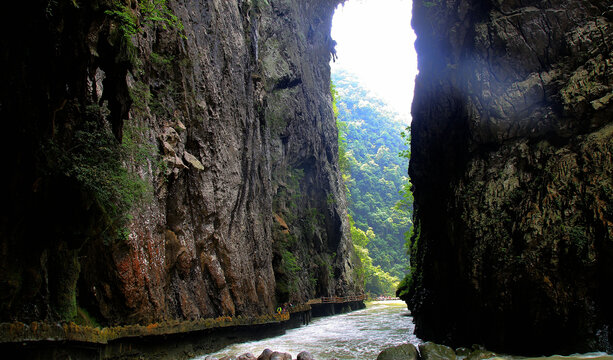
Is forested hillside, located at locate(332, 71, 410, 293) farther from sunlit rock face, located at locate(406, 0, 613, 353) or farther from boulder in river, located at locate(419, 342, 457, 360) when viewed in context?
boulder in river, located at locate(419, 342, 457, 360)

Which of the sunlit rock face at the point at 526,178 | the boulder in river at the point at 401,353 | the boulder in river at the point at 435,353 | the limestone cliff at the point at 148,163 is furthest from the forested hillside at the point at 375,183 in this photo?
the boulder in river at the point at 401,353

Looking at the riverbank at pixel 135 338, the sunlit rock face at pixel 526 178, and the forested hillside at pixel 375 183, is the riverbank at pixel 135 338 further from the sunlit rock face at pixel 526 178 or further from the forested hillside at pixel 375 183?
the forested hillside at pixel 375 183

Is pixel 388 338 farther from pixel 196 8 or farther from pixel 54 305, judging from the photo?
pixel 196 8

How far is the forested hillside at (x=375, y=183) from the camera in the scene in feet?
213

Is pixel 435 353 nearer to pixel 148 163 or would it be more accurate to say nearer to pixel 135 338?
pixel 135 338

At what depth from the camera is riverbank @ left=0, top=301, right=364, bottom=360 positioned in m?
5.72

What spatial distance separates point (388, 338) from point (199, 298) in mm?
7787

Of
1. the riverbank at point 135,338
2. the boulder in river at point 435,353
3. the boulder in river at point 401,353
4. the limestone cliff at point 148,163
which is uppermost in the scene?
the limestone cliff at point 148,163

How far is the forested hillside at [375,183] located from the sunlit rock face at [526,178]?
3817 centimetres

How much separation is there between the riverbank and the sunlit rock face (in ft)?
22.4

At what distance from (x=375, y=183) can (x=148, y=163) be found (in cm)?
8608

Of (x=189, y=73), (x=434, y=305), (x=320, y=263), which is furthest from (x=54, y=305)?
(x=320, y=263)

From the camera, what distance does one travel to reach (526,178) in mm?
10328

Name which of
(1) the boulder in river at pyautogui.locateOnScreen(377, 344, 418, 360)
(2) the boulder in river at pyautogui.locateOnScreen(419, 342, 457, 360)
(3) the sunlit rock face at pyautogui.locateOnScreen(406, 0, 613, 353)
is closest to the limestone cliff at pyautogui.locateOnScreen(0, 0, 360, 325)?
(1) the boulder in river at pyautogui.locateOnScreen(377, 344, 418, 360)
